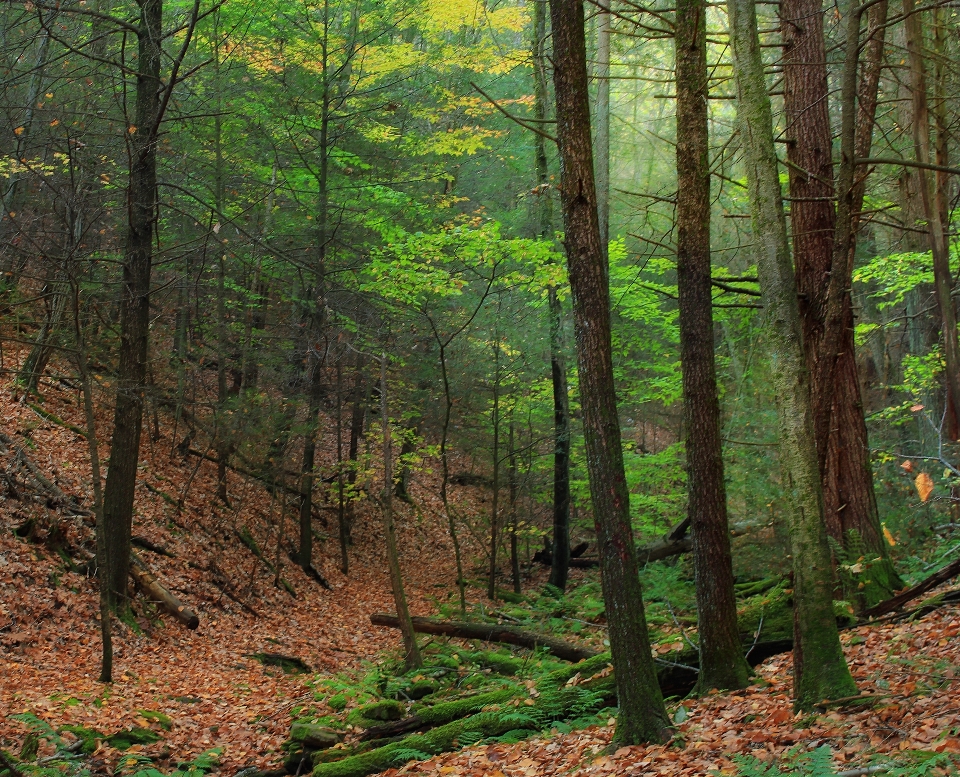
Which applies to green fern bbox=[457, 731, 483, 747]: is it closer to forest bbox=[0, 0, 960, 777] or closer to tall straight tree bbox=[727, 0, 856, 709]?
forest bbox=[0, 0, 960, 777]

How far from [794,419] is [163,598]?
956cm

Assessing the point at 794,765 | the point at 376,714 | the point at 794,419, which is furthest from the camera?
the point at 376,714

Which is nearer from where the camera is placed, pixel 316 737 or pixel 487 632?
pixel 316 737

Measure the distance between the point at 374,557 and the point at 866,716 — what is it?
1512 centimetres

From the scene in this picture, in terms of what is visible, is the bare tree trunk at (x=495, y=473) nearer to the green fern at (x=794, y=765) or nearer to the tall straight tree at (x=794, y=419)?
the tall straight tree at (x=794, y=419)

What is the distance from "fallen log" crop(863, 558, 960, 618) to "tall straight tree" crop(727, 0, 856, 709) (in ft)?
6.07

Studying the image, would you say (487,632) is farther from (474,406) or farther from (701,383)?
(474,406)

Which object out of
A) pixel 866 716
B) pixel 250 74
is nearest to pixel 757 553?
pixel 866 716

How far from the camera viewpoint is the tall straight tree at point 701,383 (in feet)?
20.4

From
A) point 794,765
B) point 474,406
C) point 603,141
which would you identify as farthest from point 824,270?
point 474,406

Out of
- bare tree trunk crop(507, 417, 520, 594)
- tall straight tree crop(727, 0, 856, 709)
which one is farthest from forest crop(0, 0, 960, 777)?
bare tree trunk crop(507, 417, 520, 594)

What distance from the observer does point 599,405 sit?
554 cm

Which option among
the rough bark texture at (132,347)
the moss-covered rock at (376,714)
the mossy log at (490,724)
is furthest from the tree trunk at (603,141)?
the moss-covered rock at (376,714)

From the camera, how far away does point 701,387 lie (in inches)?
253
